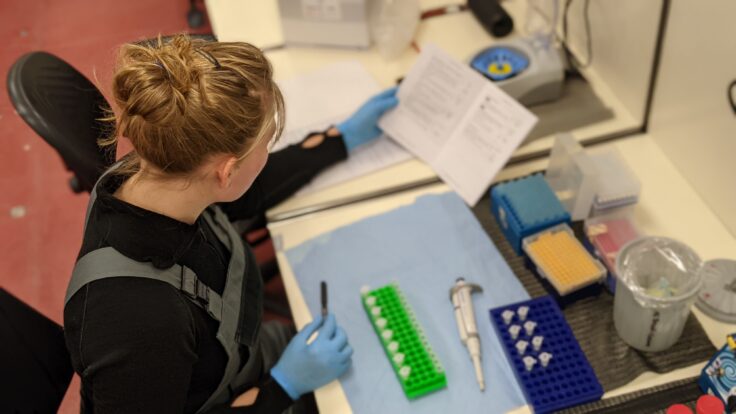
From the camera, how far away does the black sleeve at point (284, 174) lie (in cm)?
136

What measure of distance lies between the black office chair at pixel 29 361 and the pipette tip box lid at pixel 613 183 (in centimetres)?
98

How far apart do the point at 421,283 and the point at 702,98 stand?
2.00ft

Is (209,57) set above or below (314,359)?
above

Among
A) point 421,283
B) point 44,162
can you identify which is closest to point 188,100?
point 421,283

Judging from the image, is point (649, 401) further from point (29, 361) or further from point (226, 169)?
point (29, 361)

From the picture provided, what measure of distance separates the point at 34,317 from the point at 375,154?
74cm

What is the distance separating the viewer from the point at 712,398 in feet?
3.15

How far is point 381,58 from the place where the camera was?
1737mm

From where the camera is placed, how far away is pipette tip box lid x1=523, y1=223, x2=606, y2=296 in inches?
44.5

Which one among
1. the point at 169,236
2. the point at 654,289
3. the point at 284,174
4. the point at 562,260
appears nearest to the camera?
the point at 169,236

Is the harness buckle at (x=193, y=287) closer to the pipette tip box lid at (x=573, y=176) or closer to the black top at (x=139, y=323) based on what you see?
the black top at (x=139, y=323)

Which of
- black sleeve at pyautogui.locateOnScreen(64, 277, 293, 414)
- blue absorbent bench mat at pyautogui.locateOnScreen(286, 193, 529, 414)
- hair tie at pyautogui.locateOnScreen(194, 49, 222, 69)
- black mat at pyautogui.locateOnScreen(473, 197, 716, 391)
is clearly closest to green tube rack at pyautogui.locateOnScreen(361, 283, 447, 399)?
blue absorbent bench mat at pyautogui.locateOnScreen(286, 193, 529, 414)

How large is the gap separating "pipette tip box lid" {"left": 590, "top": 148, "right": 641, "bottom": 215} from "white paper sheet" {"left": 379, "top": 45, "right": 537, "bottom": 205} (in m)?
0.15

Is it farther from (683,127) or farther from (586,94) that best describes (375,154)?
(683,127)
